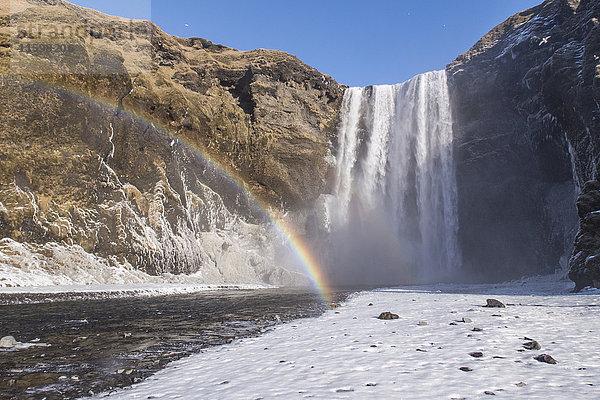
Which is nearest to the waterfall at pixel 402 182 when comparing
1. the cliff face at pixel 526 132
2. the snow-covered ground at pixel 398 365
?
the cliff face at pixel 526 132

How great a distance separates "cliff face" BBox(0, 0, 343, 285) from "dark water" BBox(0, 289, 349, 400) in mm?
16727

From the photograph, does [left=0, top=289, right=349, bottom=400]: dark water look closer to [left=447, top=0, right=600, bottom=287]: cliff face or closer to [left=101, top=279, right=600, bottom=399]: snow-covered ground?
[left=101, top=279, right=600, bottom=399]: snow-covered ground

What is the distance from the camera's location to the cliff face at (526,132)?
3450 centimetres

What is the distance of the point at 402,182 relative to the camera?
51125 mm

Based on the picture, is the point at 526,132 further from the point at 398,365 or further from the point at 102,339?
the point at 102,339

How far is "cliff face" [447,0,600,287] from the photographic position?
113 ft

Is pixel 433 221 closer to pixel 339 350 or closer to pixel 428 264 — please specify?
pixel 428 264

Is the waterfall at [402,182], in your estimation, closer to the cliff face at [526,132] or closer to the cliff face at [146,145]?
the cliff face at [526,132]

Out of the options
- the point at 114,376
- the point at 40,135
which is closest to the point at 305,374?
the point at 114,376

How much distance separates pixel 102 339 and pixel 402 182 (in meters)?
46.3

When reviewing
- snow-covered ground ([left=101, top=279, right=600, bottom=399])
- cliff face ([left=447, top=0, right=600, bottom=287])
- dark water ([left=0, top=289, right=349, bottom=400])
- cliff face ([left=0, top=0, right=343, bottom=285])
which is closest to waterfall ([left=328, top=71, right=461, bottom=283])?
cliff face ([left=447, top=0, right=600, bottom=287])

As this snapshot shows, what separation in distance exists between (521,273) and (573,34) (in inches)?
1029

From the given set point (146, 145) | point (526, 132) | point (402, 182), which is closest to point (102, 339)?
point (146, 145)

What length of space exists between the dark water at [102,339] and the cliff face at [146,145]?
1673 cm
